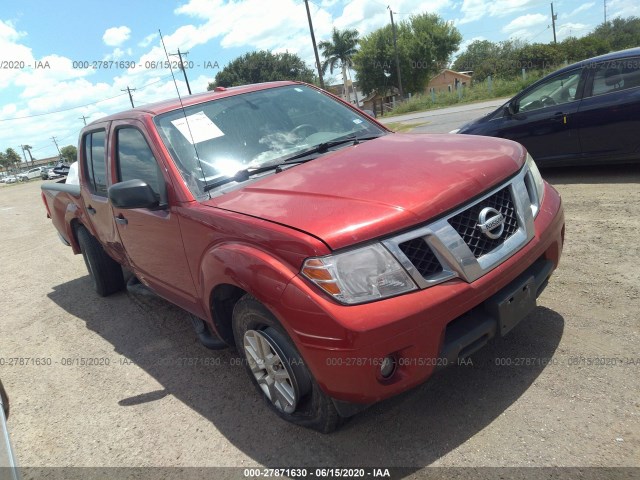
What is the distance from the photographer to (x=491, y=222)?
2.31 meters

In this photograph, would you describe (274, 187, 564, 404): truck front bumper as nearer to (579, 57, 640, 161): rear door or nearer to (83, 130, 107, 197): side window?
(83, 130, 107, 197): side window

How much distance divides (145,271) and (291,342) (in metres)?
1.96

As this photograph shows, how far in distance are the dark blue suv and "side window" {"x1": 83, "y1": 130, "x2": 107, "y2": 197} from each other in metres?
5.00

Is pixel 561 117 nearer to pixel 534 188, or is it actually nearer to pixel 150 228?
pixel 534 188

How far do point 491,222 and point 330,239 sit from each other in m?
0.80

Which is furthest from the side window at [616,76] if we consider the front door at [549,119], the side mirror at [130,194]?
the side mirror at [130,194]

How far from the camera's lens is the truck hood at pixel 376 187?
2.13 m

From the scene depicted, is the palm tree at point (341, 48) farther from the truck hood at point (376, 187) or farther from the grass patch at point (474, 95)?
the truck hood at point (376, 187)

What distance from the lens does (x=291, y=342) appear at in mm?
2348

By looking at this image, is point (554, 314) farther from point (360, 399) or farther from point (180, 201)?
point (180, 201)

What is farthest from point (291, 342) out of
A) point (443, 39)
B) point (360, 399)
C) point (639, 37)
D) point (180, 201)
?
point (639, 37)

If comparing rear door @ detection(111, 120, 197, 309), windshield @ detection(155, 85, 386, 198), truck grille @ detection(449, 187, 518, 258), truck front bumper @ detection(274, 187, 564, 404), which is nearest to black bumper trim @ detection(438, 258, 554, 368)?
truck front bumper @ detection(274, 187, 564, 404)

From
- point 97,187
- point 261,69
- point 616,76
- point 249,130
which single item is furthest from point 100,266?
point 261,69

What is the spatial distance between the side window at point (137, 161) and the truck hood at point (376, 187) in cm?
64
